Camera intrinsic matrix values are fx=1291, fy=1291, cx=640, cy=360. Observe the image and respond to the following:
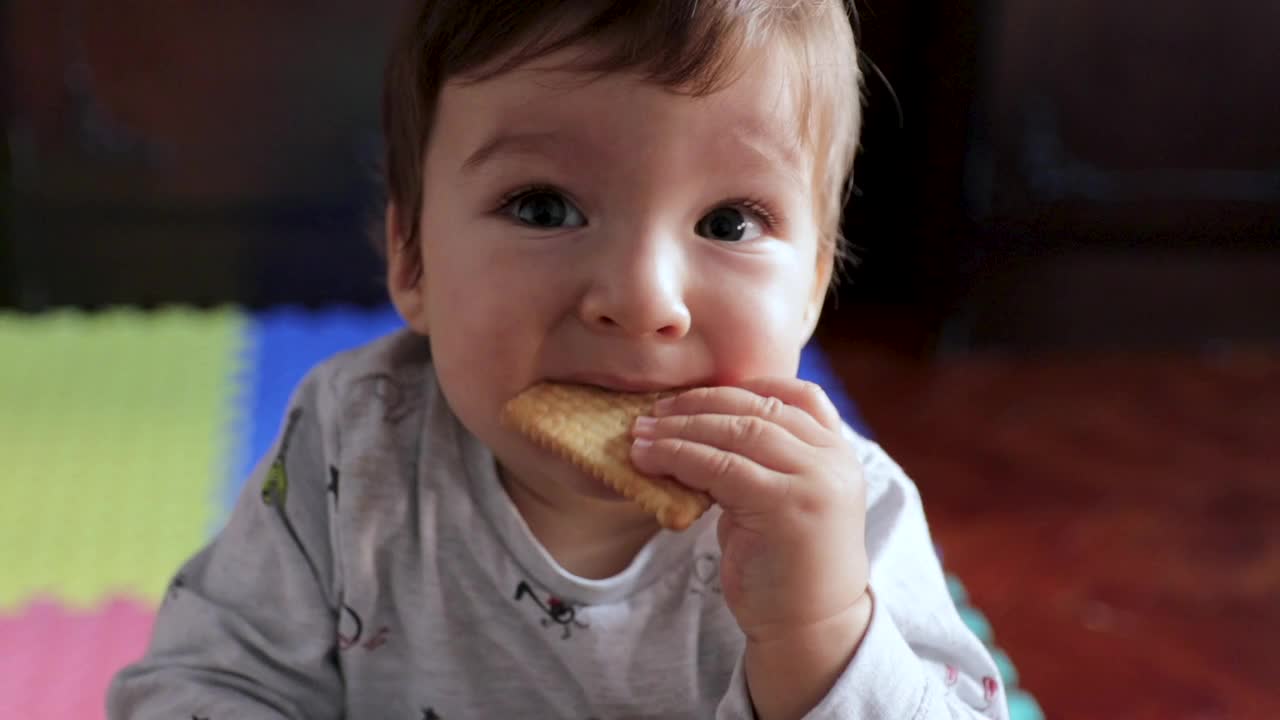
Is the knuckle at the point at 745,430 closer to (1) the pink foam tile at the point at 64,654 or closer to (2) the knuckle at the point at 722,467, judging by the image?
(2) the knuckle at the point at 722,467

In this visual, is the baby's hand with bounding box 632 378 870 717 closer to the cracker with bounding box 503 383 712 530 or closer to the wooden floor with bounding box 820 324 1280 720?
the cracker with bounding box 503 383 712 530

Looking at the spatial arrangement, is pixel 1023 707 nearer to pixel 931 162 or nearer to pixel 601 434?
pixel 601 434

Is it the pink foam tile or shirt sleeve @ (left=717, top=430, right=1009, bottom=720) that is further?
the pink foam tile

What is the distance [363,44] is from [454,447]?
4.55ft

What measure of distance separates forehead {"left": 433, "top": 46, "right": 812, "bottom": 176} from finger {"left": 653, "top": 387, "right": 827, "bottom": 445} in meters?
0.12

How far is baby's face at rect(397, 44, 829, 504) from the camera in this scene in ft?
2.00

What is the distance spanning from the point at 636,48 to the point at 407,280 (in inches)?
9.2

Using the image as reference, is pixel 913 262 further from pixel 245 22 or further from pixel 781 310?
pixel 781 310

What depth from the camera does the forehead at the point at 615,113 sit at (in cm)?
61

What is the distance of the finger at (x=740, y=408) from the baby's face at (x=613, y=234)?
21 mm

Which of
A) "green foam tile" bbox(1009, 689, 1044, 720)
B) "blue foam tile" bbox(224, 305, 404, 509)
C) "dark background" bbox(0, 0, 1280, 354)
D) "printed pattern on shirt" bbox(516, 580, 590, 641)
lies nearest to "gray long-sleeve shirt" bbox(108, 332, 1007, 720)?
"printed pattern on shirt" bbox(516, 580, 590, 641)

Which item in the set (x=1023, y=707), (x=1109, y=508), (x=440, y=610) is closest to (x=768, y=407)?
(x=440, y=610)

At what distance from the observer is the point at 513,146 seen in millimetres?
639

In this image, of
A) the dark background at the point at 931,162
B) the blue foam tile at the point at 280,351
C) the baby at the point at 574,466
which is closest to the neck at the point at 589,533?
the baby at the point at 574,466
